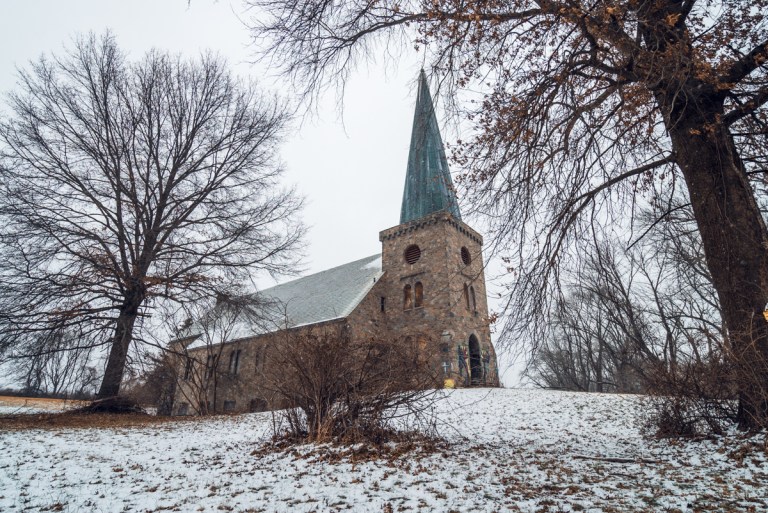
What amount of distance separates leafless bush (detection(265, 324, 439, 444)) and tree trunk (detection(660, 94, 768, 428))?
12.4ft

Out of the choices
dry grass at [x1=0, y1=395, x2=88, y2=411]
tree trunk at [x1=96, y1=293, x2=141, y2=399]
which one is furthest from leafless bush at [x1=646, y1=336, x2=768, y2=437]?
dry grass at [x1=0, y1=395, x2=88, y2=411]

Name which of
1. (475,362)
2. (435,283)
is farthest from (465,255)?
(475,362)

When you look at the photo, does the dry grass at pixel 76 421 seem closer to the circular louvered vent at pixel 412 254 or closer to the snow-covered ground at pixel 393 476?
the snow-covered ground at pixel 393 476

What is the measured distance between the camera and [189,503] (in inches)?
130

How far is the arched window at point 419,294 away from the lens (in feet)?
68.3

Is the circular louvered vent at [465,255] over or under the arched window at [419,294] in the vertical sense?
over

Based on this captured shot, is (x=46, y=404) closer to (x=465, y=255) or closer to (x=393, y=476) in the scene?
(x=393, y=476)

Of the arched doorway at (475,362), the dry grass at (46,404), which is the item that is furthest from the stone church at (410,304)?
the dry grass at (46,404)

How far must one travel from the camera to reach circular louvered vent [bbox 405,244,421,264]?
71.1 ft

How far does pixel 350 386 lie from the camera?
5.82m

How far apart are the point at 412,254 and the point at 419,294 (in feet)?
7.92

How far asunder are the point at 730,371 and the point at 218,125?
14.7 meters

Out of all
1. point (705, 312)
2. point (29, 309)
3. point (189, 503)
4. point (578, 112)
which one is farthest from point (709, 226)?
point (705, 312)

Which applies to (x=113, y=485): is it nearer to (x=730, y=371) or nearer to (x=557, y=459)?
(x=557, y=459)
